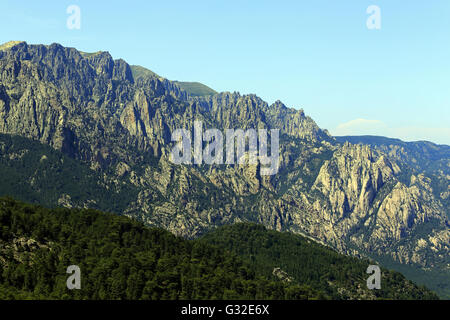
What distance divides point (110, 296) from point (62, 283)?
19.1 metres

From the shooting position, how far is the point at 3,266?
643 ft
